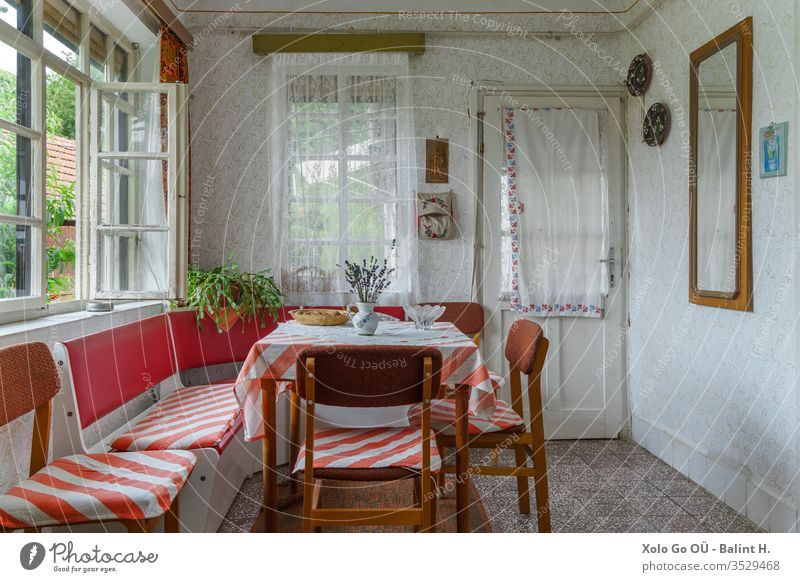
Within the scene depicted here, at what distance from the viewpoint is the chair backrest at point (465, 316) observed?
4.13 metres

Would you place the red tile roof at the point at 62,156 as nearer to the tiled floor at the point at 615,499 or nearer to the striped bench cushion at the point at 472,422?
the striped bench cushion at the point at 472,422

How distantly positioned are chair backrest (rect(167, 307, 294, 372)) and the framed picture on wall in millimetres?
2669

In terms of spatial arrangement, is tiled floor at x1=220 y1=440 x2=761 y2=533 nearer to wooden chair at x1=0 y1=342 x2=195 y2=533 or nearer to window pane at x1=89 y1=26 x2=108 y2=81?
wooden chair at x1=0 y1=342 x2=195 y2=533

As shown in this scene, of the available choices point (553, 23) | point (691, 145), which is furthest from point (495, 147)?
point (691, 145)

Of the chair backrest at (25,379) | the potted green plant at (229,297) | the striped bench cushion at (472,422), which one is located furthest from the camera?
the potted green plant at (229,297)

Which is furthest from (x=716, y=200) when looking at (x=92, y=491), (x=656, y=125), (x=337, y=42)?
(x=92, y=491)

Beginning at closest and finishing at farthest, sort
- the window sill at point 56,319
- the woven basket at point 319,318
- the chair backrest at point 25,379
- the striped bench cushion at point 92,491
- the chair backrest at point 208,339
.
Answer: the striped bench cushion at point 92,491, the chair backrest at point 25,379, the window sill at point 56,319, the woven basket at point 319,318, the chair backrest at point 208,339

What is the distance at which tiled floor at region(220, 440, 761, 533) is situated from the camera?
2.76 metres

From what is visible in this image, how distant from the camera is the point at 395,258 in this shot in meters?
4.18

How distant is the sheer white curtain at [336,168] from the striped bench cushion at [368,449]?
1.86 m

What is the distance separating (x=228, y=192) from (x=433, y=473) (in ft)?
8.78

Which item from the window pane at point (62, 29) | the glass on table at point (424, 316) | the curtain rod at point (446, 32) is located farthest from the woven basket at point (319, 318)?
the curtain rod at point (446, 32)

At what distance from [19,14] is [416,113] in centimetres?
225

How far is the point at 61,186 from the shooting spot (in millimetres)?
3080
